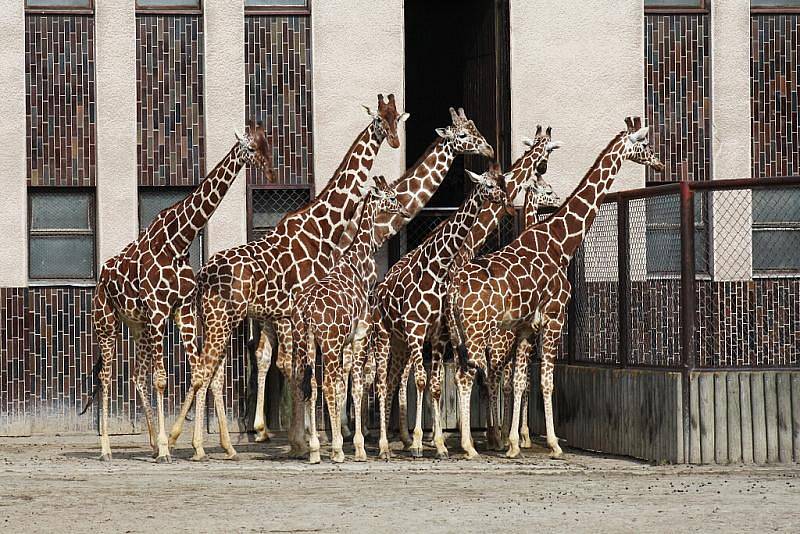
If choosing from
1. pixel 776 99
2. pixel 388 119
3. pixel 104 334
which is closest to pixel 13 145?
pixel 104 334

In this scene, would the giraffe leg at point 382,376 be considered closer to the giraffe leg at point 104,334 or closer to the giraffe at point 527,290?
the giraffe at point 527,290

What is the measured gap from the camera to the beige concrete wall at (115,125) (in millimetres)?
18875

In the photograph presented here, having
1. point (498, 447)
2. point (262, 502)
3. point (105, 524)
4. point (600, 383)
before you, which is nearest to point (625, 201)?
point (600, 383)

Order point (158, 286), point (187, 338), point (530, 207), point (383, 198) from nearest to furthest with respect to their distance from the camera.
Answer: point (158, 286) < point (187, 338) < point (383, 198) < point (530, 207)

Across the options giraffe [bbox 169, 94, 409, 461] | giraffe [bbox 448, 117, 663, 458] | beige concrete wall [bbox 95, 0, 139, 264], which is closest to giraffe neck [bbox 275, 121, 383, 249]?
giraffe [bbox 169, 94, 409, 461]

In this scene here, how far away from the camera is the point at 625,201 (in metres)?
16.2

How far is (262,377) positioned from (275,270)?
2.00 meters

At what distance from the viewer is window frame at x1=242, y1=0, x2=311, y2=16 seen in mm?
19141

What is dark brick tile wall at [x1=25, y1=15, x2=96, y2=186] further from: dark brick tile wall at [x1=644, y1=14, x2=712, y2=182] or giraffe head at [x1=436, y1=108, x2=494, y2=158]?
dark brick tile wall at [x1=644, y1=14, x2=712, y2=182]

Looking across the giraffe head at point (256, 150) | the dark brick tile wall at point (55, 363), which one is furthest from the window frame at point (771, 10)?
the dark brick tile wall at point (55, 363)

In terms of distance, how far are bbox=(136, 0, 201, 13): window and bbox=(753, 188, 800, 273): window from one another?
7554mm

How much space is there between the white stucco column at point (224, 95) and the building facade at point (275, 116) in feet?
0.06

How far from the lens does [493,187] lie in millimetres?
16250

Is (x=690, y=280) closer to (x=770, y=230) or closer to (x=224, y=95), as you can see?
(x=770, y=230)
